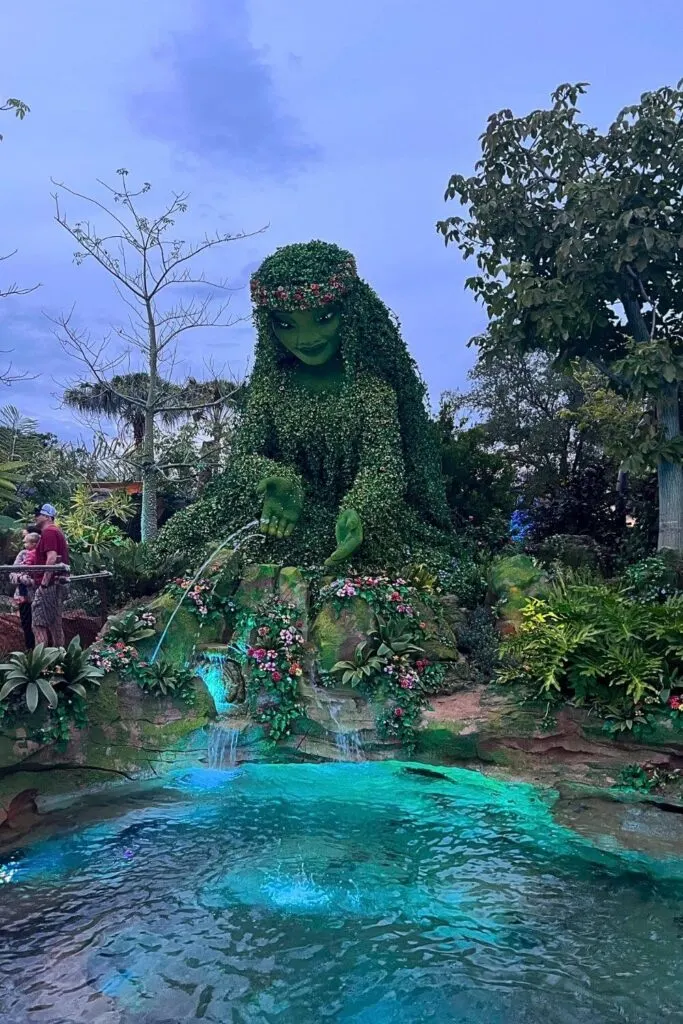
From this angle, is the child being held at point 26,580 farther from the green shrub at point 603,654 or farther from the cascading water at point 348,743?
the green shrub at point 603,654

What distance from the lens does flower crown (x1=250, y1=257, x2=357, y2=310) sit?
8.23 m

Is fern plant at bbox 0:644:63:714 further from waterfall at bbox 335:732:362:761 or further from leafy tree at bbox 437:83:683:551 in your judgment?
leafy tree at bbox 437:83:683:551

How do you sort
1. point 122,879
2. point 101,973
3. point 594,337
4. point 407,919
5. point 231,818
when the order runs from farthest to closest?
point 594,337, point 231,818, point 122,879, point 407,919, point 101,973

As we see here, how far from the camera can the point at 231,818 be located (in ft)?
17.9

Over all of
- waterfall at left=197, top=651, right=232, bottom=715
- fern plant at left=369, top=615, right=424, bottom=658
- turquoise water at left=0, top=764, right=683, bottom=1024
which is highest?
fern plant at left=369, top=615, right=424, bottom=658

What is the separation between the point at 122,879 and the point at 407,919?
1828 mm

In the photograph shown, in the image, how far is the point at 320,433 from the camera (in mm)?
8547

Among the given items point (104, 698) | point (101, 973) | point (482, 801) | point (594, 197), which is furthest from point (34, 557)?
point (594, 197)

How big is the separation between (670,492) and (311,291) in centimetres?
492

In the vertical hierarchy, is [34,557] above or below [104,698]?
above

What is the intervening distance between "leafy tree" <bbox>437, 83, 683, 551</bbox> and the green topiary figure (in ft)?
5.53

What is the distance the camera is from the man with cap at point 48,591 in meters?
6.30

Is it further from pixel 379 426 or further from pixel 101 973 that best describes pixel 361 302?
pixel 101 973

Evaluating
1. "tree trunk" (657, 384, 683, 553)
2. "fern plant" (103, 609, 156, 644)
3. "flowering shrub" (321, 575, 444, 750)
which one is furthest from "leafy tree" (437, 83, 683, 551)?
"fern plant" (103, 609, 156, 644)
